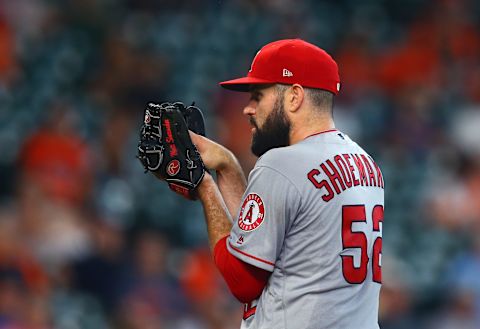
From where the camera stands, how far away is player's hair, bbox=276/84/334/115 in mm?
2982

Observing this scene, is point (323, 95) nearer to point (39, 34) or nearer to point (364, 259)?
point (364, 259)

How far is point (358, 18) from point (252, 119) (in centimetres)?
571

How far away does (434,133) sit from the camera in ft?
25.1

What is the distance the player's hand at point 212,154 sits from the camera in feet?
10.5

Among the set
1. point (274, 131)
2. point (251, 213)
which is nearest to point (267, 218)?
point (251, 213)

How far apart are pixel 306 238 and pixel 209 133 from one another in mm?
4280

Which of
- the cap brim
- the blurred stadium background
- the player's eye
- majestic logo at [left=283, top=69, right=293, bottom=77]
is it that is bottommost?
the blurred stadium background

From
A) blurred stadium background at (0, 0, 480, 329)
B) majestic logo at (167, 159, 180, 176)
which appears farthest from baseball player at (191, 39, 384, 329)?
blurred stadium background at (0, 0, 480, 329)

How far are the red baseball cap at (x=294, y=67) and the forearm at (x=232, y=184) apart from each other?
13.0 inches

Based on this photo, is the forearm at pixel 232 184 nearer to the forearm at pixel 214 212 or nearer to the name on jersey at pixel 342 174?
the forearm at pixel 214 212

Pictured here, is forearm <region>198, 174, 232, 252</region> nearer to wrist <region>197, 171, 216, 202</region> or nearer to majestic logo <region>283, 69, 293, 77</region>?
wrist <region>197, 171, 216, 202</region>

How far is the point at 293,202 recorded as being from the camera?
285 cm

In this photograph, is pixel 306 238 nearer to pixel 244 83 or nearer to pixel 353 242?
pixel 353 242

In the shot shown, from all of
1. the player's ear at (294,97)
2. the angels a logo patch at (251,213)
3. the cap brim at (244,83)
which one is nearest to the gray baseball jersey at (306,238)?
the angels a logo patch at (251,213)
